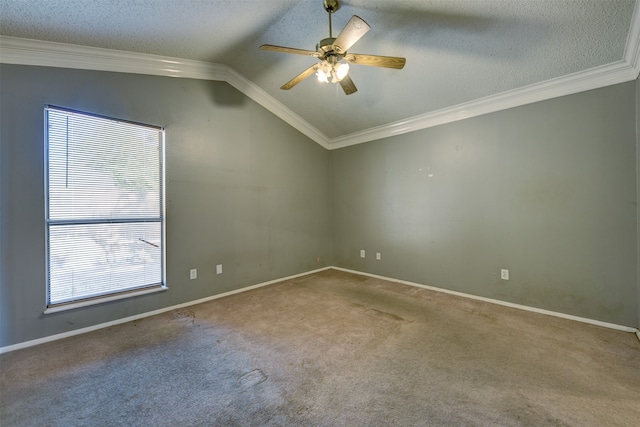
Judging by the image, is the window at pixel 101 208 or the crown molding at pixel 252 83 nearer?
the crown molding at pixel 252 83

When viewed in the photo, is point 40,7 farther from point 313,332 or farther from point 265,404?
point 313,332

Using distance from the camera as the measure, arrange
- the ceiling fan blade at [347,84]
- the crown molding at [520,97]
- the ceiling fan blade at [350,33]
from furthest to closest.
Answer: the crown molding at [520,97] → the ceiling fan blade at [347,84] → the ceiling fan blade at [350,33]

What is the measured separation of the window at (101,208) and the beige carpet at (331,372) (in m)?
0.49

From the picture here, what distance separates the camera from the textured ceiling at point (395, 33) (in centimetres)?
203

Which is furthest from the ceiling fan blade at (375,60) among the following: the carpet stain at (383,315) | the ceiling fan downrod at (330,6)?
the carpet stain at (383,315)

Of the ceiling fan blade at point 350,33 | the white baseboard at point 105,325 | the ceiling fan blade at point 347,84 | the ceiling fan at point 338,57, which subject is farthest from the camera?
the ceiling fan blade at point 347,84

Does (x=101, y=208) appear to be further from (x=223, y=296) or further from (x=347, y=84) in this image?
(x=347, y=84)

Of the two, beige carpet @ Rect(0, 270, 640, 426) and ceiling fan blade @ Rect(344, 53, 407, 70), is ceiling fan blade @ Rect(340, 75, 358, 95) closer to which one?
ceiling fan blade @ Rect(344, 53, 407, 70)

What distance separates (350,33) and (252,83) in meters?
2.32

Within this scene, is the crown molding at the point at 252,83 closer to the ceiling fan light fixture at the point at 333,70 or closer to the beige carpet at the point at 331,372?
the ceiling fan light fixture at the point at 333,70

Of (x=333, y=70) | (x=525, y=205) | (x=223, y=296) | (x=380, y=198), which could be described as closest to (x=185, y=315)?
(x=223, y=296)

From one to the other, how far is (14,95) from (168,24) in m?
1.43

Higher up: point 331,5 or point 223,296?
point 331,5

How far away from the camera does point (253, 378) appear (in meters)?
1.79
